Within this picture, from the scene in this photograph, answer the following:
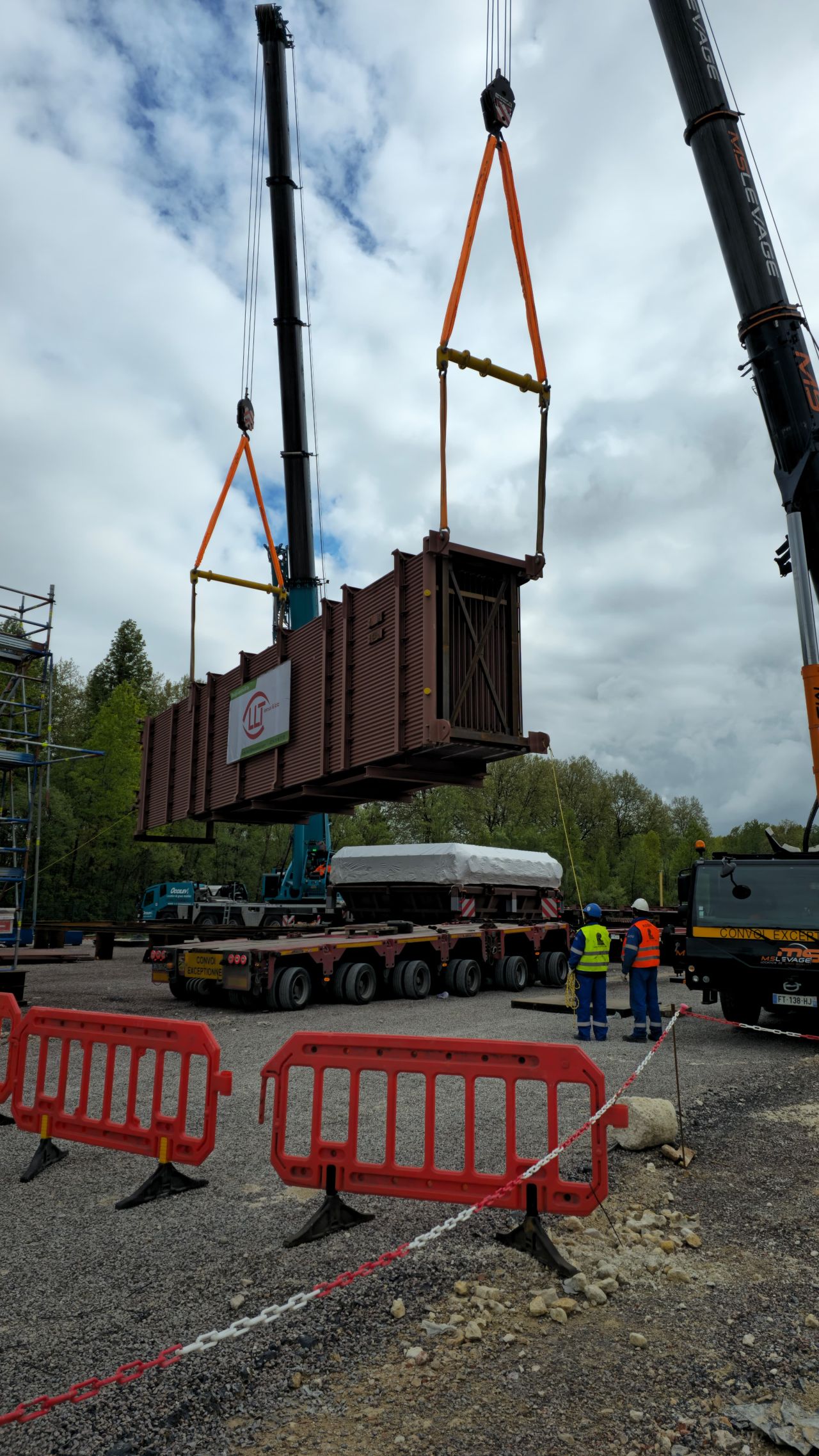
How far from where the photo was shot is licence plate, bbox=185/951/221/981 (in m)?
12.6

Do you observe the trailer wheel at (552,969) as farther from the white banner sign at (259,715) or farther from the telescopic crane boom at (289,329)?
the white banner sign at (259,715)

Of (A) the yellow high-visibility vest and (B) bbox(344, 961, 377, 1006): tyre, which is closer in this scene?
(A) the yellow high-visibility vest

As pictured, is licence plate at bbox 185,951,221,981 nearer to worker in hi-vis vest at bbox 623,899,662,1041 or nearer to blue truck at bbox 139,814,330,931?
worker in hi-vis vest at bbox 623,899,662,1041

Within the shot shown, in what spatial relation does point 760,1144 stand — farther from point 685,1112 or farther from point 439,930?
point 439,930

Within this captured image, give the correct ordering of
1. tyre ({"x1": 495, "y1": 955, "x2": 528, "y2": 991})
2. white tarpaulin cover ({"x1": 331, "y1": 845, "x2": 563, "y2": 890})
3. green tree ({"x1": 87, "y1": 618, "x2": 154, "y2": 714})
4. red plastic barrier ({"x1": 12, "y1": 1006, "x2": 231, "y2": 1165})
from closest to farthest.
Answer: red plastic barrier ({"x1": 12, "y1": 1006, "x2": 231, "y2": 1165}) → tyre ({"x1": 495, "y1": 955, "x2": 528, "y2": 991}) → white tarpaulin cover ({"x1": 331, "y1": 845, "x2": 563, "y2": 890}) → green tree ({"x1": 87, "y1": 618, "x2": 154, "y2": 714})

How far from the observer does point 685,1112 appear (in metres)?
7.00

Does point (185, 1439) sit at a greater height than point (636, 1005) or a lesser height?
lesser

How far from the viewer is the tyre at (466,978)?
50.8 feet

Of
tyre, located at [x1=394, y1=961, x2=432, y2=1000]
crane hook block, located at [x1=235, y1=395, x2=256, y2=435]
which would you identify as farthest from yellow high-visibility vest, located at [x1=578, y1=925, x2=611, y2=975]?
crane hook block, located at [x1=235, y1=395, x2=256, y2=435]

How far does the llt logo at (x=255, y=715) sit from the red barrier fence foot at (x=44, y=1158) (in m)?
8.73

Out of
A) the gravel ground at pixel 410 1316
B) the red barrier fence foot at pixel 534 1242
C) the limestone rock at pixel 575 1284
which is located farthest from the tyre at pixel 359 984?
the limestone rock at pixel 575 1284

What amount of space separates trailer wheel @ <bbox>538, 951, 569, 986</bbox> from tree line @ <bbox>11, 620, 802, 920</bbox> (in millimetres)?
10939

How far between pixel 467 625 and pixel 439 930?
21.3ft

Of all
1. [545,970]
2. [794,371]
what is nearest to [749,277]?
[794,371]
